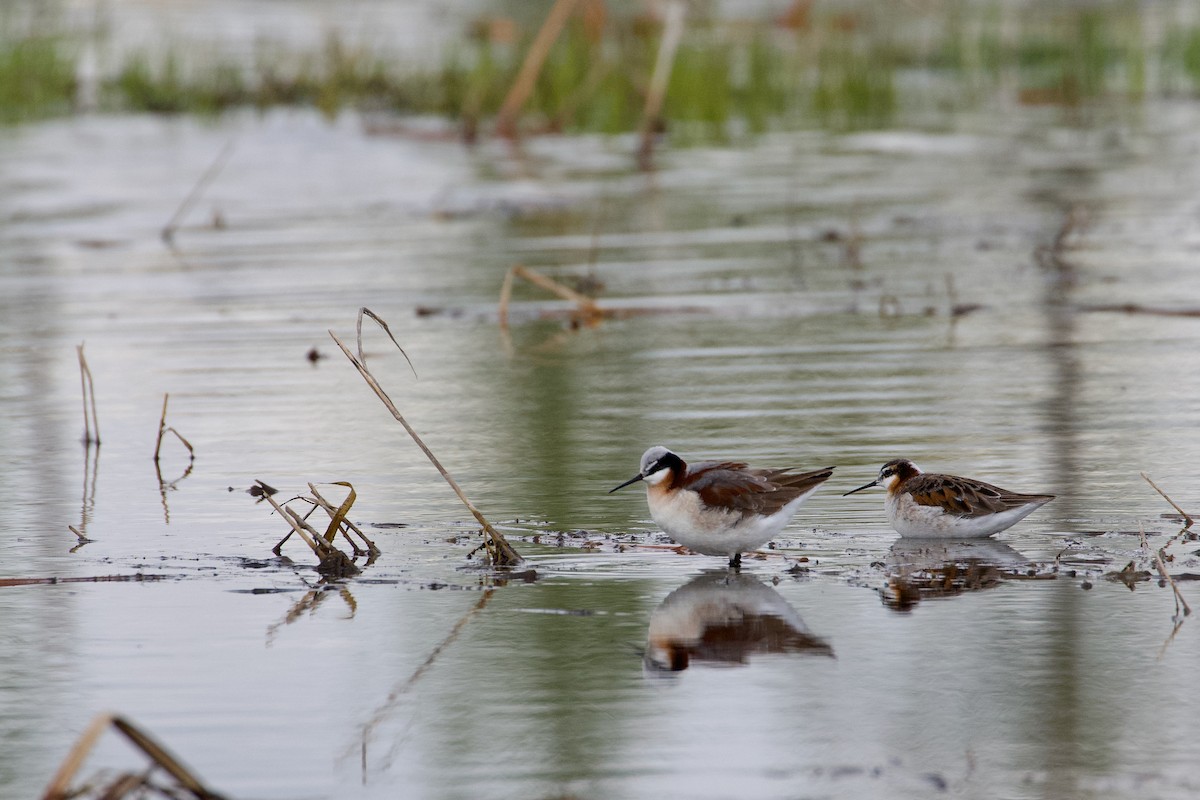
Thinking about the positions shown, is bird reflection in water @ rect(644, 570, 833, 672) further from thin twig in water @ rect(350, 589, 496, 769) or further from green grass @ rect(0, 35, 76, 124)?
green grass @ rect(0, 35, 76, 124)

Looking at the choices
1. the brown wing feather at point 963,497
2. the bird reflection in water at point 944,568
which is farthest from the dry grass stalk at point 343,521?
the brown wing feather at point 963,497

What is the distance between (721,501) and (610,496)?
1467 mm

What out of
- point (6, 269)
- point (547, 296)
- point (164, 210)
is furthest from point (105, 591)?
point (164, 210)

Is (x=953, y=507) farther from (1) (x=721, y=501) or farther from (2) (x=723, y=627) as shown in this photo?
(2) (x=723, y=627)

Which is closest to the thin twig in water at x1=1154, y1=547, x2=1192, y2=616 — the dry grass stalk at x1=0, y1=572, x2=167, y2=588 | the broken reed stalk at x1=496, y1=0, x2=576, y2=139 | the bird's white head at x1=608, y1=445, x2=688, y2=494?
the bird's white head at x1=608, y1=445, x2=688, y2=494

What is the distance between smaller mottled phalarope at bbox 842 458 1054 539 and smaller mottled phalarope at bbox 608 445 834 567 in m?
0.35

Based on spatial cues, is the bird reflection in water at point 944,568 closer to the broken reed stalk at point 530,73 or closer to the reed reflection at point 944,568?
the reed reflection at point 944,568

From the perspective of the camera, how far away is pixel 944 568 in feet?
24.3

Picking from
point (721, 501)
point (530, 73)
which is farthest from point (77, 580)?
point (530, 73)

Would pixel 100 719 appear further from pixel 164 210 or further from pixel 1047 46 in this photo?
pixel 1047 46

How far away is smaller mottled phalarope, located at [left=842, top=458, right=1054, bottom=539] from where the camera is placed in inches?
300

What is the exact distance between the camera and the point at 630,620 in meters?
6.75

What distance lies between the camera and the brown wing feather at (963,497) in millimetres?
7621

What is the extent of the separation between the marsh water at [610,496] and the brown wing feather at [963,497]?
20 cm
